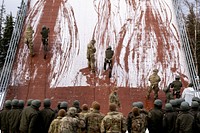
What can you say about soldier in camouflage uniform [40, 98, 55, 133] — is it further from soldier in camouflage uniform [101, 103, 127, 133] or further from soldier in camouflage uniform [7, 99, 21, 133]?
soldier in camouflage uniform [101, 103, 127, 133]

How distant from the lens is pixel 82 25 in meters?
28.2

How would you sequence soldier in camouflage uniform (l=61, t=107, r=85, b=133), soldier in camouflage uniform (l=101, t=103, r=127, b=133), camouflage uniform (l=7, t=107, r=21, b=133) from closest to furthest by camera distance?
1. soldier in camouflage uniform (l=61, t=107, r=85, b=133)
2. soldier in camouflage uniform (l=101, t=103, r=127, b=133)
3. camouflage uniform (l=7, t=107, r=21, b=133)

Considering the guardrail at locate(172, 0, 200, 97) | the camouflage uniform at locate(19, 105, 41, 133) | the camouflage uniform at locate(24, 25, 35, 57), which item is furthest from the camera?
the camouflage uniform at locate(24, 25, 35, 57)

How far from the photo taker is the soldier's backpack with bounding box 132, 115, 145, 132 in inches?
474

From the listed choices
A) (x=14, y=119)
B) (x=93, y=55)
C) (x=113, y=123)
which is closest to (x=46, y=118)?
(x=14, y=119)

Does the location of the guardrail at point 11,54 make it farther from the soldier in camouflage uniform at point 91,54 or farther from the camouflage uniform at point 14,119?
the camouflage uniform at point 14,119

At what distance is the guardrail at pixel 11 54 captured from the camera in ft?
78.2

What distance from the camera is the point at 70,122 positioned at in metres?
10.9

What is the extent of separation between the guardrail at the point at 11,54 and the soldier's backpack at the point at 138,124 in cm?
1150

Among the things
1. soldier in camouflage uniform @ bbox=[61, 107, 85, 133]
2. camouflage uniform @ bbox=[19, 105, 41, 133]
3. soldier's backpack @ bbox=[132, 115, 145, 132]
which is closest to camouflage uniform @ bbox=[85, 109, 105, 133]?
soldier in camouflage uniform @ bbox=[61, 107, 85, 133]

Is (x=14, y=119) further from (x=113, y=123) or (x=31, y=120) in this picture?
(x=113, y=123)

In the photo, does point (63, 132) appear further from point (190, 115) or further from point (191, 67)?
point (191, 67)

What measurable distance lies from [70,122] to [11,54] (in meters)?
16.7

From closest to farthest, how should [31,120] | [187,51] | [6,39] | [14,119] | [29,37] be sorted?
[31,120] < [14,119] < [29,37] < [187,51] < [6,39]
